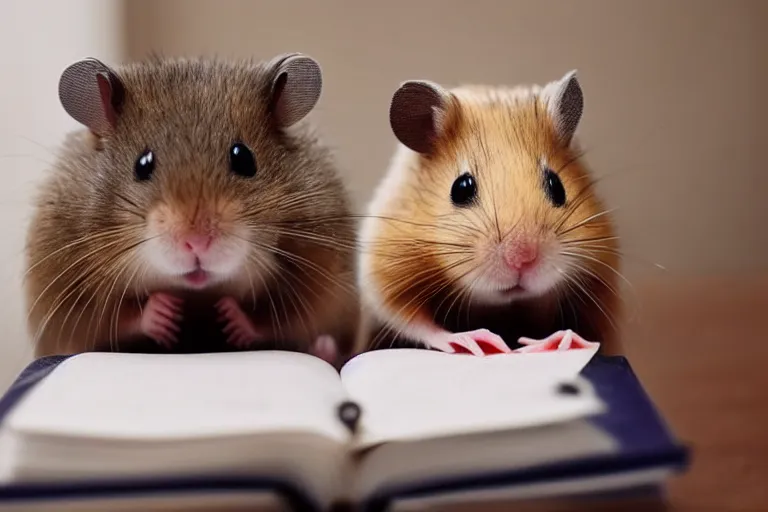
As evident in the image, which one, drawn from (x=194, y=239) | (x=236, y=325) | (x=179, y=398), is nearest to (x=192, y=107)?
(x=194, y=239)

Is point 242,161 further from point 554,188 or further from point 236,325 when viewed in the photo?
point 554,188

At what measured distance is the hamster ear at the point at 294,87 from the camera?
124 centimetres

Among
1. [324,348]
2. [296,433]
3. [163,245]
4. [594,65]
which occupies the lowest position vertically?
[324,348]

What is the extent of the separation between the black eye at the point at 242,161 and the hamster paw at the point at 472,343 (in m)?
0.36

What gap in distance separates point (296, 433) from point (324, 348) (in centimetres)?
45

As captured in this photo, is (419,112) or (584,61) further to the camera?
(584,61)

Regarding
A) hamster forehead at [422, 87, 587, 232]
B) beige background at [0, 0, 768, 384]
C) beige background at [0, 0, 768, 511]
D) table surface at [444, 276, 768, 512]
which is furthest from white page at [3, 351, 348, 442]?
beige background at [0, 0, 768, 384]

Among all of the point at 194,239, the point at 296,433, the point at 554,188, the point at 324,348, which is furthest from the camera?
the point at 324,348

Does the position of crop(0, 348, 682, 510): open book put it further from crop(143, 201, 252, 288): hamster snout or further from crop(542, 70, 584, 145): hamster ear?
crop(542, 70, 584, 145): hamster ear

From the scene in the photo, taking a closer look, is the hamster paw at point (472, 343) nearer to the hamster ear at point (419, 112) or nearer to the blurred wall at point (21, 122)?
the hamster ear at point (419, 112)

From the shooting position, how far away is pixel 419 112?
4.17 feet

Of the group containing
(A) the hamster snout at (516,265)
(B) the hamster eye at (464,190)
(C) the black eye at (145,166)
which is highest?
(C) the black eye at (145,166)

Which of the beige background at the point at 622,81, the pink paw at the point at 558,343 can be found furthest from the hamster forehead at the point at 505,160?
the beige background at the point at 622,81

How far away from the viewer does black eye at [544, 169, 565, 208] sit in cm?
120
